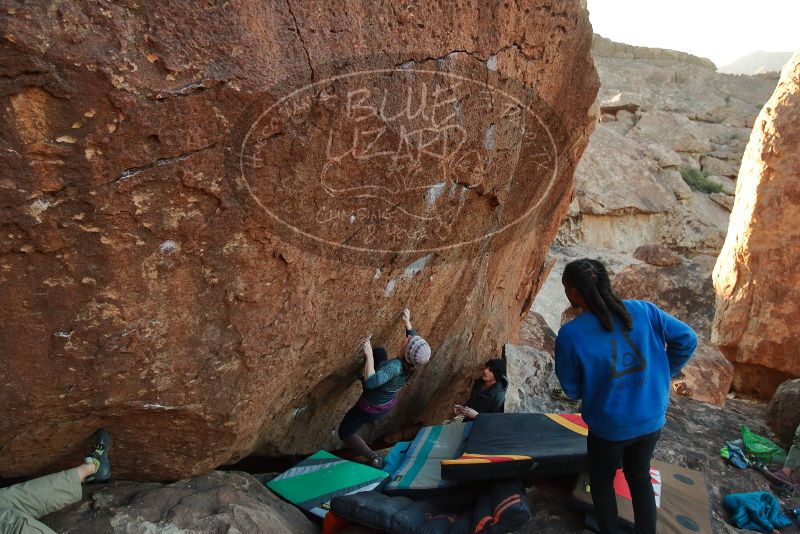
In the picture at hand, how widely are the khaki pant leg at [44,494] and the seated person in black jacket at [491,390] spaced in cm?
247

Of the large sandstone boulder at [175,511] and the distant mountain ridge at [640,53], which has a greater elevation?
the distant mountain ridge at [640,53]

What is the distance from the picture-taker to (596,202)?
15656mm

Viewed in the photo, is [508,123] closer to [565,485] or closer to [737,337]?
[565,485]

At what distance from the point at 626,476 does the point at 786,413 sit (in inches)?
98.6

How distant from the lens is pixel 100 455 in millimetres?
2414

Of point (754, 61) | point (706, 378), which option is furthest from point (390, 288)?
point (754, 61)

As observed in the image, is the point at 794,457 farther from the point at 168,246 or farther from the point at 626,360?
the point at 168,246

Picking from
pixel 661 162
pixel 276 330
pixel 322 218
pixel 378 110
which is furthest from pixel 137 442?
pixel 661 162

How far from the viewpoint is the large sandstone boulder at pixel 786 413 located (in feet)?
13.1

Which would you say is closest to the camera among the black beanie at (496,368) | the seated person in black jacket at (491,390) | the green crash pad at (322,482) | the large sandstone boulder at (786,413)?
the green crash pad at (322,482)

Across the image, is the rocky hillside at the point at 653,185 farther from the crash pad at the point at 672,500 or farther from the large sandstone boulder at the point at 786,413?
the crash pad at the point at 672,500

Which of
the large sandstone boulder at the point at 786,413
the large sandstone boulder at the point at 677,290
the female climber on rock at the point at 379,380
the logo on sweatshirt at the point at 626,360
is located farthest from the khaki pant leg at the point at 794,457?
the large sandstone boulder at the point at 677,290

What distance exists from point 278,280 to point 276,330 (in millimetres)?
257

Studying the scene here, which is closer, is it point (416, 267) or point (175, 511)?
point (175, 511)
